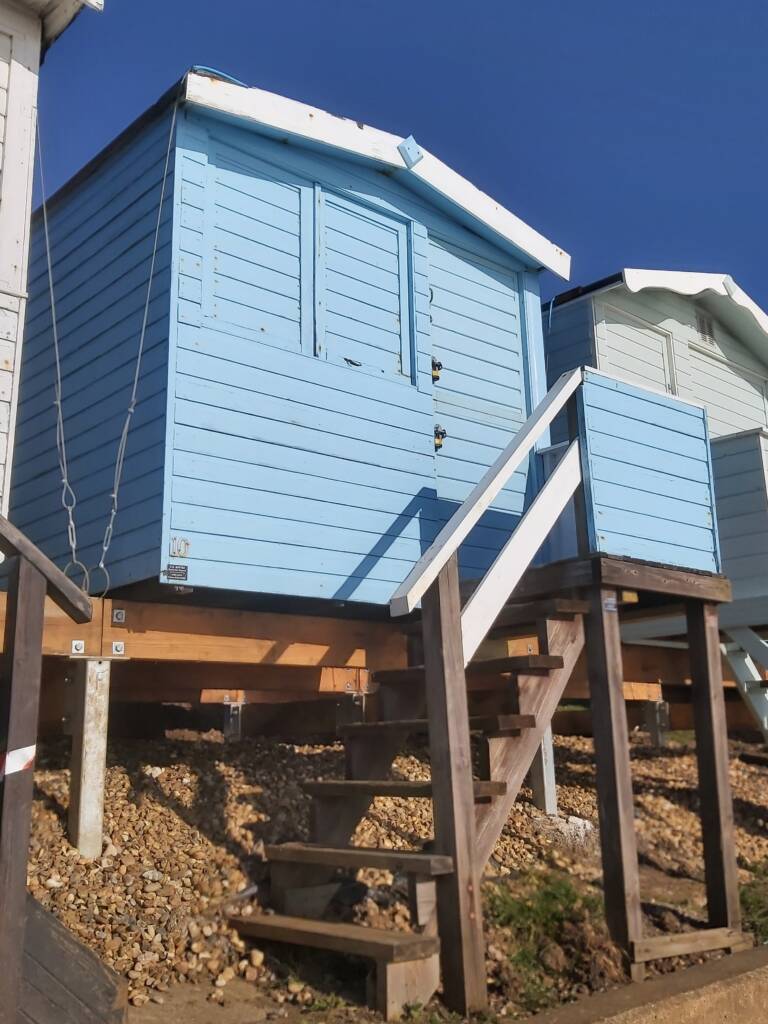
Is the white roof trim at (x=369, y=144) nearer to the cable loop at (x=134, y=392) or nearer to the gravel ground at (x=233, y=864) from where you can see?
the cable loop at (x=134, y=392)

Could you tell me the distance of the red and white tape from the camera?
3.31m

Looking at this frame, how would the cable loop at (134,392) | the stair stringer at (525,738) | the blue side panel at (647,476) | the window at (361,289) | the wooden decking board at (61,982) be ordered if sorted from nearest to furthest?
the wooden decking board at (61,982)
the stair stringer at (525,738)
the cable loop at (134,392)
the blue side panel at (647,476)
the window at (361,289)

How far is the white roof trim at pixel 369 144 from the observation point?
6637mm

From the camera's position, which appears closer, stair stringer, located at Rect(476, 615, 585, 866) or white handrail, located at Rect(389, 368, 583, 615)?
white handrail, located at Rect(389, 368, 583, 615)

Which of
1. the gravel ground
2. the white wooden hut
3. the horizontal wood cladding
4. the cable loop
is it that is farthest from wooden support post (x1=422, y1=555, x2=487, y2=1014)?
the horizontal wood cladding

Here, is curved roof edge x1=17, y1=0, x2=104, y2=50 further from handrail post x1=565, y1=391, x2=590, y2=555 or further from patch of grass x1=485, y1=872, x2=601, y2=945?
patch of grass x1=485, y1=872, x2=601, y2=945

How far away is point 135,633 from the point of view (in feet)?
19.0

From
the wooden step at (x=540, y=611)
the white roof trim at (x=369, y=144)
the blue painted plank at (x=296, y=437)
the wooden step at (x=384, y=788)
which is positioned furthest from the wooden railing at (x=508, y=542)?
the white roof trim at (x=369, y=144)

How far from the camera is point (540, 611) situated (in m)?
5.88

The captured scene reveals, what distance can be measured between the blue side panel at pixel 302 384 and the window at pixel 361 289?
0.4 inches

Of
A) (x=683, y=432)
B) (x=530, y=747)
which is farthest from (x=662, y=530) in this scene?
(x=530, y=747)

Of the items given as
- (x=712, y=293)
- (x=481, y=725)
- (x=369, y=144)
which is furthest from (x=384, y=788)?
(x=712, y=293)

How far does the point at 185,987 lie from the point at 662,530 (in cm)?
Answer: 417

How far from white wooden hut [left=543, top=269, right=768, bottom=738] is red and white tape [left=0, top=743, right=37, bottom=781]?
679 centimetres
